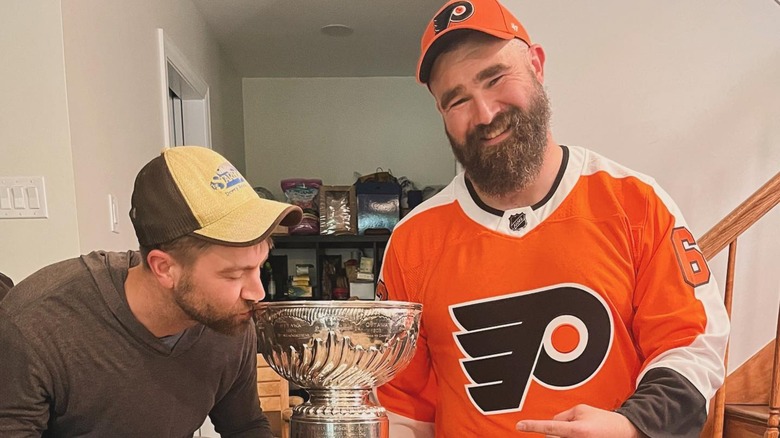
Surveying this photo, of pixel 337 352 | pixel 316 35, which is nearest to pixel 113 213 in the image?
pixel 337 352

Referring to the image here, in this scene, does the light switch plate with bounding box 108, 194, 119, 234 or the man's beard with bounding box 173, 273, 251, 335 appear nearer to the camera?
the man's beard with bounding box 173, 273, 251, 335

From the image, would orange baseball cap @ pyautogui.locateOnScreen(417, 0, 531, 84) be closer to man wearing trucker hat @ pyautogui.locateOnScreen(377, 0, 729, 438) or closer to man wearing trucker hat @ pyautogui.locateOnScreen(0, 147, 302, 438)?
man wearing trucker hat @ pyautogui.locateOnScreen(377, 0, 729, 438)

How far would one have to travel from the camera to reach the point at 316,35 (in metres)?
3.50

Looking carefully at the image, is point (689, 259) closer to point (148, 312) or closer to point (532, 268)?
point (532, 268)

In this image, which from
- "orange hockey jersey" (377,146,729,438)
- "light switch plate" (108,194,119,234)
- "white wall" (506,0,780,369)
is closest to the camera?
"orange hockey jersey" (377,146,729,438)

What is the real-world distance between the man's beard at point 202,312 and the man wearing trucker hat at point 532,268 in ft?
0.98

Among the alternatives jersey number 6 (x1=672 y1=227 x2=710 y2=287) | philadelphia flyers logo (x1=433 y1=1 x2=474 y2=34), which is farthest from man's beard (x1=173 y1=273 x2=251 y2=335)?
jersey number 6 (x1=672 y1=227 x2=710 y2=287)

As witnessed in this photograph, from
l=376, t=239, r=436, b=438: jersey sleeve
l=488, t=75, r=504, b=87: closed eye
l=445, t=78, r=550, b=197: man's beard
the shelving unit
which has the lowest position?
the shelving unit

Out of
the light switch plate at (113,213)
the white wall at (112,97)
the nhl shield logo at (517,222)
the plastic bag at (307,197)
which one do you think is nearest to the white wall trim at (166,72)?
the white wall at (112,97)

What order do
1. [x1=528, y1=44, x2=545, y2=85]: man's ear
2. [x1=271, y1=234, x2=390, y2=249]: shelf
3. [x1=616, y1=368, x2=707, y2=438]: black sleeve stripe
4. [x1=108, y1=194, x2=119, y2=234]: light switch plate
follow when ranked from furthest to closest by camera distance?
1. [x1=271, y1=234, x2=390, y2=249]: shelf
2. [x1=108, y1=194, x2=119, y2=234]: light switch plate
3. [x1=528, y1=44, x2=545, y2=85]: man's ear
4. [x1=616, y1=368, x2=707, y2=438]: black sleeve stripe

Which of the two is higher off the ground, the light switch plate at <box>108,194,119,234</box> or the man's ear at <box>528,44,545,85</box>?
the man's ear at <box>528,44,545,85</box>

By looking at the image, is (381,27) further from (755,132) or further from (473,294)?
(473,294)

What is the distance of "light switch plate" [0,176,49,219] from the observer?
1544 mm

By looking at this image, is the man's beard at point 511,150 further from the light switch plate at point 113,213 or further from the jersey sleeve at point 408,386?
the light switch plate at point 113,213
